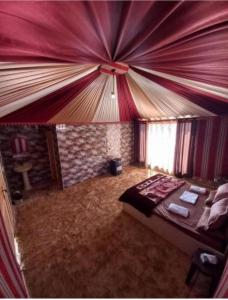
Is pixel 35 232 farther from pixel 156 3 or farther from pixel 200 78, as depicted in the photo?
pixel 200 78

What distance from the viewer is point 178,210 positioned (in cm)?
227

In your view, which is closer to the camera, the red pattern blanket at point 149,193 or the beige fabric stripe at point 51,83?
the beige fabric stripe at point 51,83

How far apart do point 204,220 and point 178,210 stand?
14.6 inches

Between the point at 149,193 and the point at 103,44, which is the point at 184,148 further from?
the point at 103,44

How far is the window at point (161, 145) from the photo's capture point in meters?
4.71

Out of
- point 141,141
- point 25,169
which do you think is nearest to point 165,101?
point 141,141

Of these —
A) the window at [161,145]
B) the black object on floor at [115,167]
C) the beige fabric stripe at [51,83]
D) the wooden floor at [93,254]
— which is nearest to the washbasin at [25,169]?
the wooden floor at [93,254]

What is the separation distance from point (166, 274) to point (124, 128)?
4.62m

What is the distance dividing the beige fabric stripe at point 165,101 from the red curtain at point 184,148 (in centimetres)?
42

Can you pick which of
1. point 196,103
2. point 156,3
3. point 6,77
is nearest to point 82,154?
point 6,77

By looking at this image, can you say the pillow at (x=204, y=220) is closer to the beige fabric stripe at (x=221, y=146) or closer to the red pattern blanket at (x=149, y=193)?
the red pattern blanket at (x=149, y=193)

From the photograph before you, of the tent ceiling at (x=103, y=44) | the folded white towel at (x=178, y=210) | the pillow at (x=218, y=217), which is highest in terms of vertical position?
the tent ceiling at (x=103, y=44)

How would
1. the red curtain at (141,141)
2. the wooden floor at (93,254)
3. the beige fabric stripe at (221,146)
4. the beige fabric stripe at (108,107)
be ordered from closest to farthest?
the wooden floor at (93,254), the beige fabric stripe at (108,107), the beige fabric stripe at (221,146), the red curtain at (141,141)

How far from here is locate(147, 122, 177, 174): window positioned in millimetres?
4707
